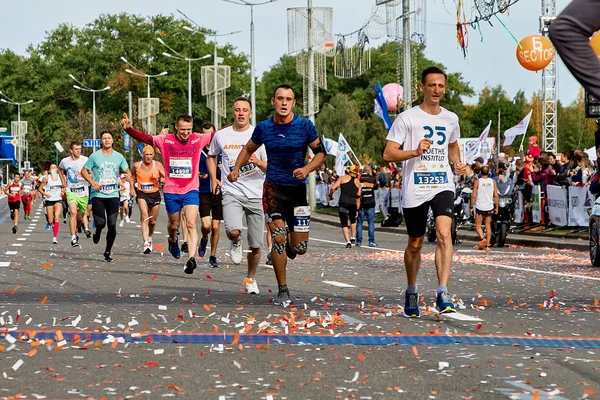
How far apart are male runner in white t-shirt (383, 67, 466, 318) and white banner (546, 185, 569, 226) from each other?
1469 cm

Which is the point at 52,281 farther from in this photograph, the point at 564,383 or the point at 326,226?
the point at 326,226

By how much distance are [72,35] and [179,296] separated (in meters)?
102

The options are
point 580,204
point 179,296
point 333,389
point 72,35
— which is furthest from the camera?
point 72,35

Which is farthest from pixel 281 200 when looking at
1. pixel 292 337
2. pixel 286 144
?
pixel 292 337

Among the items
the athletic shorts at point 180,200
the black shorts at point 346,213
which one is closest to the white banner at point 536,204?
the black shorts at point 346,213

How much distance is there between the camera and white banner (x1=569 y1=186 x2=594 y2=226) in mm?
22414

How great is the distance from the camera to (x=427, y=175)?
9070 millimetres

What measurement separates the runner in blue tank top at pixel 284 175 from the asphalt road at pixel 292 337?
0.52 metres

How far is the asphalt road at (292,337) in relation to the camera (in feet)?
19.0

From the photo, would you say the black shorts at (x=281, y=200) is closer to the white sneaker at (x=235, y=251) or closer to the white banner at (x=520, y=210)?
the white sneaker at (x=235, y=251)

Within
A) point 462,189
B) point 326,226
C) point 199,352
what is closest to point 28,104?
point 326,226

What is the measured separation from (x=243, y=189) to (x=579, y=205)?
12722 millimetres

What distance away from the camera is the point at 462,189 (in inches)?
971

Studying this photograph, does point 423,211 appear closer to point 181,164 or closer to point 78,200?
point 181,164
